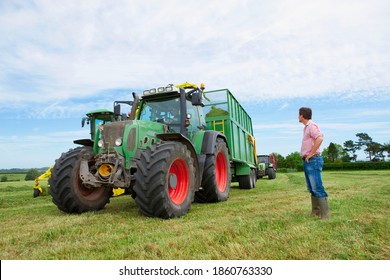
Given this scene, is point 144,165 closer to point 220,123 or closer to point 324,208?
point 324,208

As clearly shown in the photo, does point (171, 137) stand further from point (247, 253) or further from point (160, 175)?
point (247, 253)

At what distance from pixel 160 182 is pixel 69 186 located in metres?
1.82

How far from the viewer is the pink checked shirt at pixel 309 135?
16.4 ft

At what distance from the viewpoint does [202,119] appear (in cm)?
835

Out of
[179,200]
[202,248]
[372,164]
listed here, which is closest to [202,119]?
[179,200]

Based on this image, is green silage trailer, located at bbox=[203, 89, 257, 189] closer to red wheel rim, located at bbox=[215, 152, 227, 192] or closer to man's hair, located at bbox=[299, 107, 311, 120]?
red wheel rim, located at bbox=[215, 152, 227, 192]

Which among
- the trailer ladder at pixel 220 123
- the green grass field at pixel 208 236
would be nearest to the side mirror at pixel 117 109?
the green grass field at pixel 208 236

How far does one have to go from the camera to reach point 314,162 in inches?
198

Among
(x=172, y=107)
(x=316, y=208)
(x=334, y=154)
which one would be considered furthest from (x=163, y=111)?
(x=334, y=154)

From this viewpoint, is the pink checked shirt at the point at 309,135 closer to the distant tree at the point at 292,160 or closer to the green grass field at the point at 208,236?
the green grass field at the point at 208,236

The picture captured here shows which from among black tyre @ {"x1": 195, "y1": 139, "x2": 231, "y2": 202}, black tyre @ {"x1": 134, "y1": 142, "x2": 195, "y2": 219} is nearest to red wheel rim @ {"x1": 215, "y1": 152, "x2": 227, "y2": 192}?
black tyre @ {"x1": 195, "y1": 139, "x2": 231, "y2": 202}

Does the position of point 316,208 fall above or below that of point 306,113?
below

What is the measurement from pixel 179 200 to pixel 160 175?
0.97 meters

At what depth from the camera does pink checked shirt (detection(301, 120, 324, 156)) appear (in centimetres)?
500
